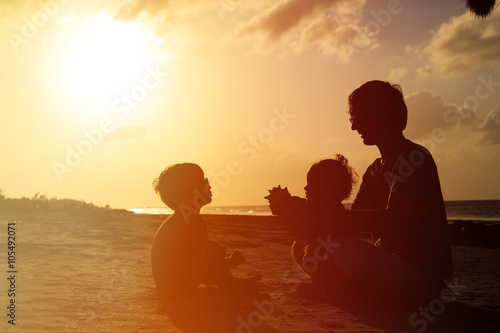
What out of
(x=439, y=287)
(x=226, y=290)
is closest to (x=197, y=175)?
(x=226, y=290)

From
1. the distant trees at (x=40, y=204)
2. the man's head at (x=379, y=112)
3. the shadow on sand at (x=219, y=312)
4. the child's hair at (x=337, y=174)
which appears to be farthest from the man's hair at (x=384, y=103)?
the distant trees at (x=40, y=204)

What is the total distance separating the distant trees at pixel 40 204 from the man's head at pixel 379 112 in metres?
15.2

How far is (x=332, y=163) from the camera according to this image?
4.32 m

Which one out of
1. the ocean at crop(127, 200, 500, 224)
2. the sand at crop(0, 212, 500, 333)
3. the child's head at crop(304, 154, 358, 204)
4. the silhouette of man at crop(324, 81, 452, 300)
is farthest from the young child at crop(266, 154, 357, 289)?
the ocean at crop(127, 200, 500, 224)

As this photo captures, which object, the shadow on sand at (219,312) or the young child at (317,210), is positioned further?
the young child at (317,210)

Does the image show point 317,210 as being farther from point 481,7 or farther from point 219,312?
point 481,7

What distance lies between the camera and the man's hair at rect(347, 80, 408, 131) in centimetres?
393

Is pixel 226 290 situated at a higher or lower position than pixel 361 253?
lower

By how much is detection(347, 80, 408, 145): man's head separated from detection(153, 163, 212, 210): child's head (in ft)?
5.37

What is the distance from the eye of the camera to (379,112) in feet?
12.9

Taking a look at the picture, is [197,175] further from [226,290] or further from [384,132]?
[384,132]

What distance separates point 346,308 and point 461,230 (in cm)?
1845

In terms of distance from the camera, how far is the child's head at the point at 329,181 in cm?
415

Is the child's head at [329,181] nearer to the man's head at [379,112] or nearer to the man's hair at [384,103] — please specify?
the man's head at [379,112]
